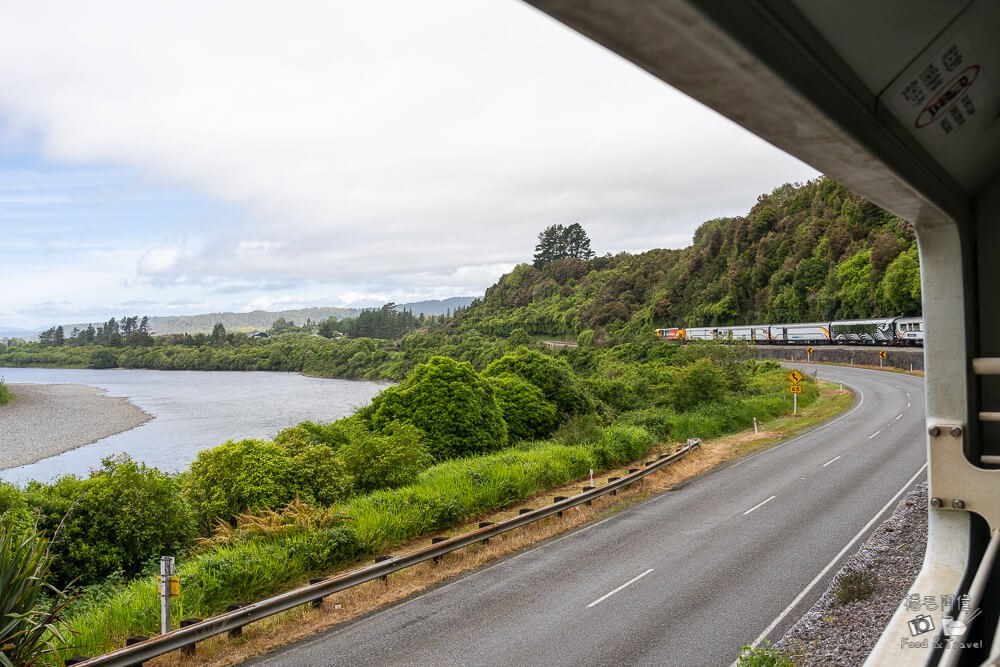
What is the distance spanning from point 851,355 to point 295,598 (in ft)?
202

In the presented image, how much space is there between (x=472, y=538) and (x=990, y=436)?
10259 millimetres

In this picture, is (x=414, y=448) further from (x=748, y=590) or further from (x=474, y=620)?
(x=748, y=590)

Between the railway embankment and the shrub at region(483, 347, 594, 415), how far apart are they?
115 feet

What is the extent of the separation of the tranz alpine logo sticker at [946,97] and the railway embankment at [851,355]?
2122 inches

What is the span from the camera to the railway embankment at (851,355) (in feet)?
167

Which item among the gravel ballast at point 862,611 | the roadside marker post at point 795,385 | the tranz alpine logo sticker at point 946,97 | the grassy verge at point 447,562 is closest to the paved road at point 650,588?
the grassy verge at point 447,562

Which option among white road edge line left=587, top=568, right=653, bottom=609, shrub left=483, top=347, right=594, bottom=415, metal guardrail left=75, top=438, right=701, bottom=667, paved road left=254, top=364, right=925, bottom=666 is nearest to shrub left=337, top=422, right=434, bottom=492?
metal guardrail left=75, top=438, right=701, bottom=667

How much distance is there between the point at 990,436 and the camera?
4.41 meters

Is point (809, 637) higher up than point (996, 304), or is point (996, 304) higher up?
point (996, 304)

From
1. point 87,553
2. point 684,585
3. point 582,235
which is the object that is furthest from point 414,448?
point 582,235

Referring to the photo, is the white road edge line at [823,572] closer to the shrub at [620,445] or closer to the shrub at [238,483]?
the shrub at [620,445]

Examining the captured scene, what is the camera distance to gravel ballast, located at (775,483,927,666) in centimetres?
723

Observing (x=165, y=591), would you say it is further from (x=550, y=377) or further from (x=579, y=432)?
(x=550, y=377)

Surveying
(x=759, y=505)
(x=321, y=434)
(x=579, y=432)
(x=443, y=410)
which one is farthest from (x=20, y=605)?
(x=579, y=432)
